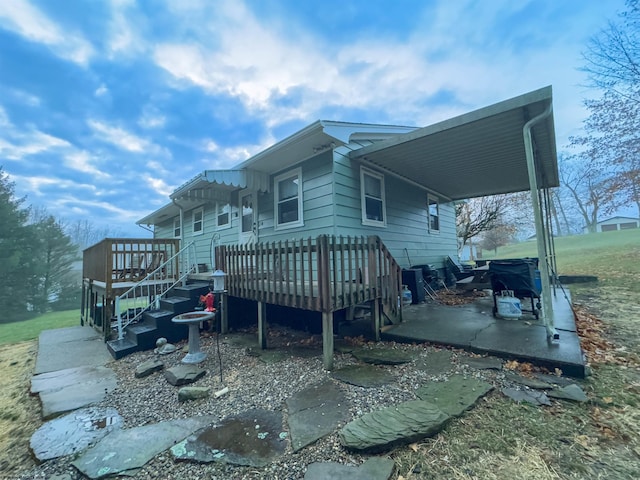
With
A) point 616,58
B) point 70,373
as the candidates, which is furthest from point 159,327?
point 616,58

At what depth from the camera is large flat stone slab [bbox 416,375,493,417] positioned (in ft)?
7.65

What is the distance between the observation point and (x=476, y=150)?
5.51 meters

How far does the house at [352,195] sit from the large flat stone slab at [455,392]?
125 cm

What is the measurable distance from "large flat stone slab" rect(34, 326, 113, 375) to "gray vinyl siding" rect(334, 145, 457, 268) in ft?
16.1

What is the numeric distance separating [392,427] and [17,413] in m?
4.03

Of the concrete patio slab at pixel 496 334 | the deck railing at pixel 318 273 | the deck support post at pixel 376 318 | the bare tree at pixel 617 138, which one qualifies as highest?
the bare tree at pixel 617 138

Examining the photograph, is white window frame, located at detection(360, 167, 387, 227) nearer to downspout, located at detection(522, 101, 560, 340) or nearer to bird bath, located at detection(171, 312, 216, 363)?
downspout, located at detection(522, 101, 560, 340)

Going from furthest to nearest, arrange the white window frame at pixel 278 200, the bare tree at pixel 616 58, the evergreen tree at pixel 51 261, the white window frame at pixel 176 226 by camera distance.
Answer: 1. the evergreen tree at pixel 51 261
2. the white window frame at pixel 176 226
3. the bare tree at pixel 616 58
4. the white window frame at pixel 278 200

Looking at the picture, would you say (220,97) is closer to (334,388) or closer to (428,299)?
(428,299)

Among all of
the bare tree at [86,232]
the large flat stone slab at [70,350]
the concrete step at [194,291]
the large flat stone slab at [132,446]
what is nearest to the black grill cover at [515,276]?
the large flat stone slab at [132,446]

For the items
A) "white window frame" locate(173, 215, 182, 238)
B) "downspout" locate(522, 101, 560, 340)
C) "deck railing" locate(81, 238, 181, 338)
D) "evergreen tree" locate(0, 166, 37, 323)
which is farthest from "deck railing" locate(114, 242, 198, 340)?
"evergreen tree" locate(0, 166, 37, 323)

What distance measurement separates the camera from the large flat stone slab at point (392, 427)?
1.93m

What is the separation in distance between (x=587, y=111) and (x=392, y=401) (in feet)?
53.8

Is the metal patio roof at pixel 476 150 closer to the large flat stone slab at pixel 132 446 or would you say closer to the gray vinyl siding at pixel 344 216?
the gray vinyl siding at pixel 344 216
